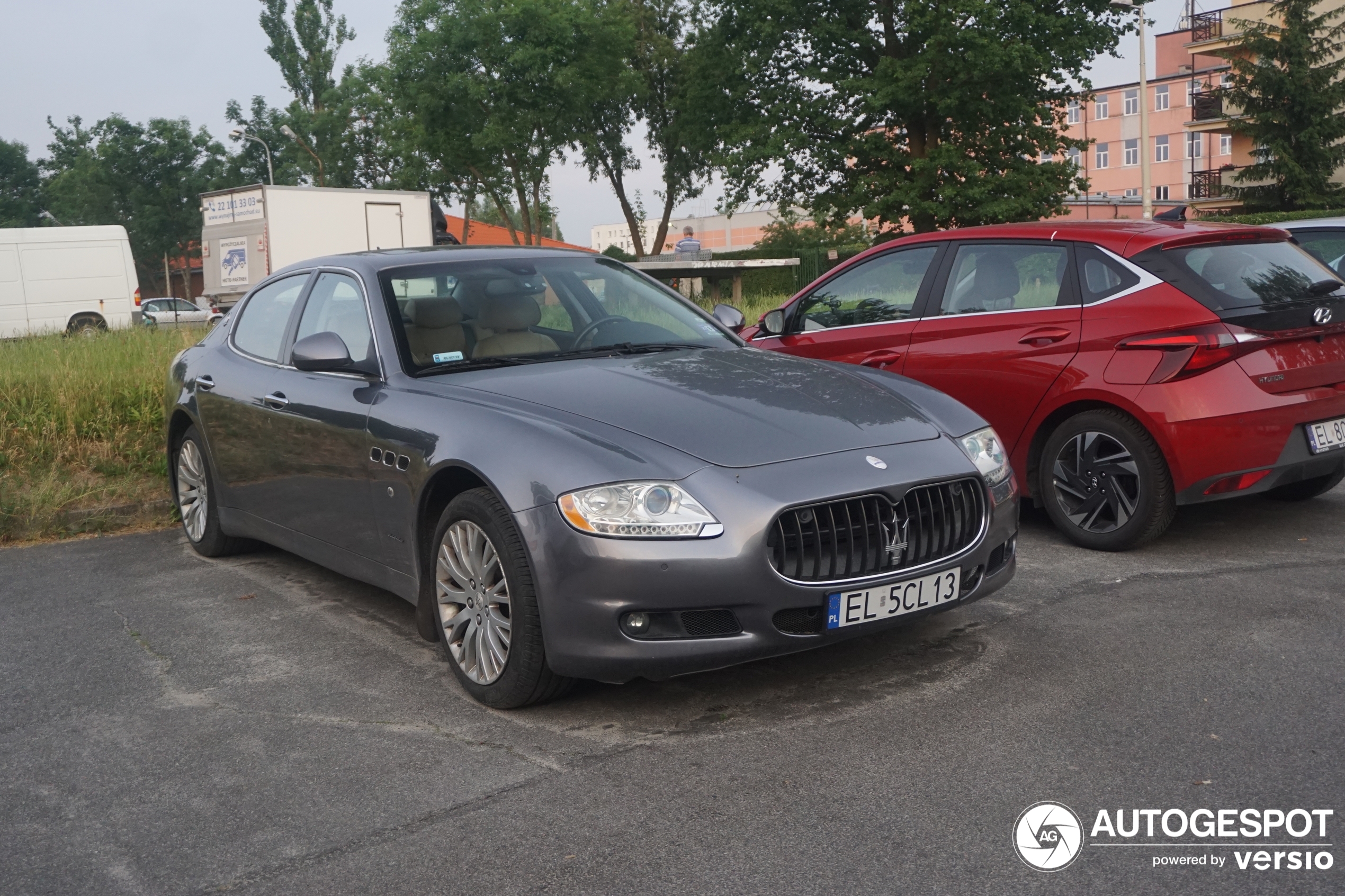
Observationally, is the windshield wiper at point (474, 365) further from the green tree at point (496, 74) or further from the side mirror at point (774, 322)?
the green tree at point (496, 74)

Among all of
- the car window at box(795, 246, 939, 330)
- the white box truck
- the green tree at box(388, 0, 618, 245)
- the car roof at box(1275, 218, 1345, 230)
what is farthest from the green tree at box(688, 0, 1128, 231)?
the car window at box(795, 246, 939, 330)

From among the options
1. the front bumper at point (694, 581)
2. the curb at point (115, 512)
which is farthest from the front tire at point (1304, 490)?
the curb at point (115, 512)

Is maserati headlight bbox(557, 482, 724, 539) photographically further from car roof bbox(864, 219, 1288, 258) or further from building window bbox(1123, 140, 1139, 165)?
building window bbox(1123, 140, 1139, 165)

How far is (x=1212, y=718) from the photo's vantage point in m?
3.79

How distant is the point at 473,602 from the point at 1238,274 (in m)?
3.96

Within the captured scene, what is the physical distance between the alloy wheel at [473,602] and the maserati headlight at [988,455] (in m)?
1.63

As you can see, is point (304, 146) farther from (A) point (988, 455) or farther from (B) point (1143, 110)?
(A) point (988, 455)

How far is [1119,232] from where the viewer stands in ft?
20.7

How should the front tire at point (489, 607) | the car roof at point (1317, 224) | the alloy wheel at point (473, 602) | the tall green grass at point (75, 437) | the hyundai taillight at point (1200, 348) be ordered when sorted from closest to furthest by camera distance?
the front tire at point (489, 607) < the alloy wheel at point (473, 602) < the hyundai taillight at point (1200, 348) < the tall green grass at point (75, 437) < the car roof at point (1317, 224)

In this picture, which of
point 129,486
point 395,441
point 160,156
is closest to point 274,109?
point 160,156

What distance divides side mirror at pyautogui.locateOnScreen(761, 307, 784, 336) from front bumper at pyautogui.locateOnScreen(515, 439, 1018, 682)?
138 inches

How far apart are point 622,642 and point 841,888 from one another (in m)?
1.17

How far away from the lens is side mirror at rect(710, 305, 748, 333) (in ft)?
19.5

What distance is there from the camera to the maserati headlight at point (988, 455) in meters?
4.44
